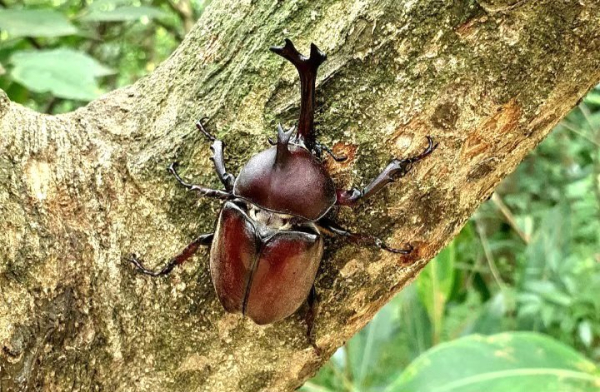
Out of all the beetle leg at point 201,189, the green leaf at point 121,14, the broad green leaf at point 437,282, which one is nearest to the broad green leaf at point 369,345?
the broad green leaf at point 437,282

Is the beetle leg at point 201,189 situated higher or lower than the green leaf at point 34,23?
lower

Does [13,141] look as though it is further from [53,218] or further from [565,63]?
[565,63]

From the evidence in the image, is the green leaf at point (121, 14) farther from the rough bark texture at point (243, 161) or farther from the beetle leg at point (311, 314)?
the beetle leg at point (311, 314)

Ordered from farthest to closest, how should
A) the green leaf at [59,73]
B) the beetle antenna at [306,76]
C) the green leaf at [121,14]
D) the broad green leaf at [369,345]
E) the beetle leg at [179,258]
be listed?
the broad green leaf at [369,345] < the green leaf at [121,14] < the green leaf at [59,73] < the beetle leg at [179,258] < the beetle antenna at [306,76]

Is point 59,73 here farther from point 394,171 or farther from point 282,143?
point 394,171

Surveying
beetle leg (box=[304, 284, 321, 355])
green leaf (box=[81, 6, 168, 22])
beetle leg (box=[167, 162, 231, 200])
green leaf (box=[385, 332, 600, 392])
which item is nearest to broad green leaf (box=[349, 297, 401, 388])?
green leaf (box=[385, 332, 600, 392])

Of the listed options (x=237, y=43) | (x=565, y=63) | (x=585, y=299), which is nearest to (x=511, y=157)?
(x=565, y=63)

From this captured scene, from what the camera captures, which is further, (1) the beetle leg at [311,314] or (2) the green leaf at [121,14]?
(2) the green leaf at [121,14]
